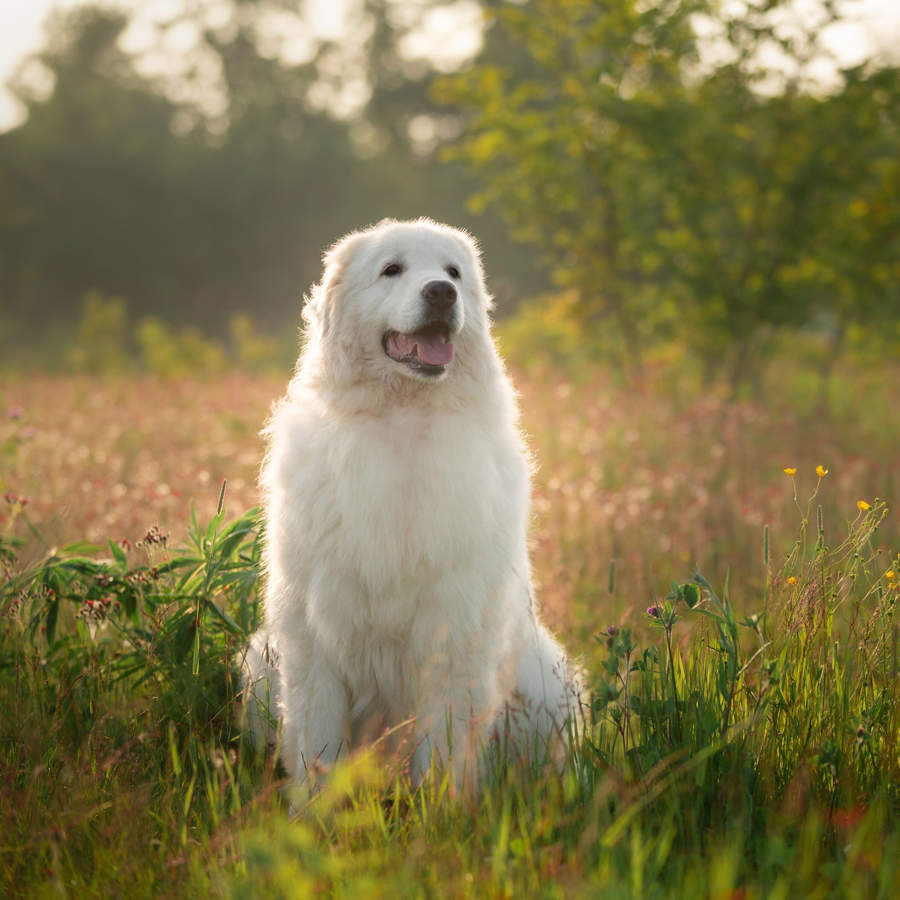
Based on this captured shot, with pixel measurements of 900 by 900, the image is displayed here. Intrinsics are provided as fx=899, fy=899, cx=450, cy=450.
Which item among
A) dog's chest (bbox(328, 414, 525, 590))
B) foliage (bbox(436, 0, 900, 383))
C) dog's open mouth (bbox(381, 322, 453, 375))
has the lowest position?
dog's chest (bbox(328, 414, 525, 590))

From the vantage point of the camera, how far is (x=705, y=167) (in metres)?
9.58

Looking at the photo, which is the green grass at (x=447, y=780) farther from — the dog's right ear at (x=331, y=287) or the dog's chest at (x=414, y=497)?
the dog's right ear at (x=331, y=287)

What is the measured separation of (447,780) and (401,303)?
4.90 feet

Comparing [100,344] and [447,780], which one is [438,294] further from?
[100,344]

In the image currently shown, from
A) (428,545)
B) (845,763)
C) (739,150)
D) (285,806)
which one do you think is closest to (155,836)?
(285,806)

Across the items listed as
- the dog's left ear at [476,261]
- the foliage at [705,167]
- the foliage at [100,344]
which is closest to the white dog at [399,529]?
the dog's left ear at [476,261]

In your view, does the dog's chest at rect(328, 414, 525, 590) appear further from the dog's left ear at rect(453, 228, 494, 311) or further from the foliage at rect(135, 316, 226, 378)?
the foliage at rect(135, 316, 226, 378)

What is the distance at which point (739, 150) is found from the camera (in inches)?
372

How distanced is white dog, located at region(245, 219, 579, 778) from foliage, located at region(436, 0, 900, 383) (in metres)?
7.01

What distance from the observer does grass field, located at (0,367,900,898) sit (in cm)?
199

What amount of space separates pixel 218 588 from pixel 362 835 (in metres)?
1.24

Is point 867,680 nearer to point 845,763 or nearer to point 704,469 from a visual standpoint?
point 845,763

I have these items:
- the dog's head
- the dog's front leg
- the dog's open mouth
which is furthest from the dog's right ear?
the dog's front leg

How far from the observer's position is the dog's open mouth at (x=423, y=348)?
292 cm
